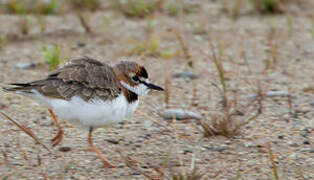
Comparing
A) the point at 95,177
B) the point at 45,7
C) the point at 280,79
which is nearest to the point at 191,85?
the point at 280,79

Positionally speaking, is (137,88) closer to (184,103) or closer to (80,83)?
(80,83)

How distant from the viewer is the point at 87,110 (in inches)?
159

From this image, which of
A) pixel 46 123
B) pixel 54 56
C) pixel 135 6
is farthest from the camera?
pixel 135 6

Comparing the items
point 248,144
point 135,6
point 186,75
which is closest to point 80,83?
point 248,144

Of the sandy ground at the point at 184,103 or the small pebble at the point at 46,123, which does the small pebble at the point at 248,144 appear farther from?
the small pebble at the point at 46,123

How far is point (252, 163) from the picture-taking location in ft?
14.3

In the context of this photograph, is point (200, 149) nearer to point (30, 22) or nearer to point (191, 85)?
point (191, 85)

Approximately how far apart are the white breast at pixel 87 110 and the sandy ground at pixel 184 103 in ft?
1.20

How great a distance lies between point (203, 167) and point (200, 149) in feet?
1.13

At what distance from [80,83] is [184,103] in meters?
1.67

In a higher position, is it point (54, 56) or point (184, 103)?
point (54, 56)

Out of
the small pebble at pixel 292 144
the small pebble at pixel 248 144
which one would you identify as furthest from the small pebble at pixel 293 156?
the small pebble at pixel 248 144

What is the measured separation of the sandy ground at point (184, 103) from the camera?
4285 mm

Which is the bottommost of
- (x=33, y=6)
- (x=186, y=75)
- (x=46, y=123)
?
(x=46, y=123)
